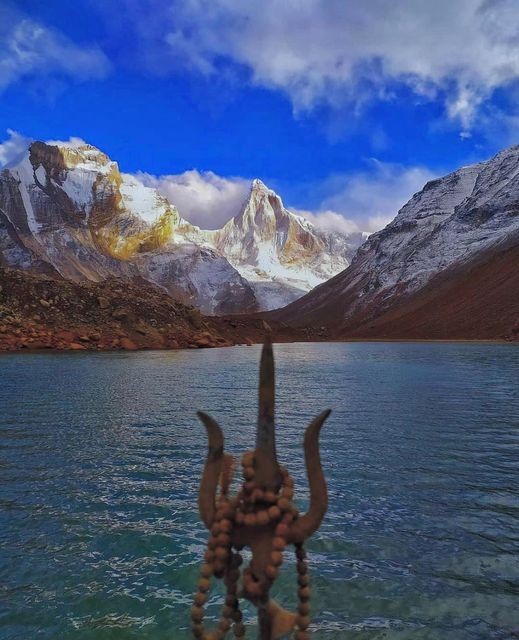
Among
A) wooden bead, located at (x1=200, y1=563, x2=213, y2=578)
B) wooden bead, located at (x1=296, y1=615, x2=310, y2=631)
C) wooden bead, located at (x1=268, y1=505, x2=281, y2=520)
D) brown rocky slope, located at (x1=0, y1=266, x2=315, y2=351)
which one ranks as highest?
brown rocky slope, located at (x1=0, y1=266, x2=315, y2=351)

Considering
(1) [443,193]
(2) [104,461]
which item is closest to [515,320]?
(2) [104,461]

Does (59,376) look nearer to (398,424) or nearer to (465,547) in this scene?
(398,424)

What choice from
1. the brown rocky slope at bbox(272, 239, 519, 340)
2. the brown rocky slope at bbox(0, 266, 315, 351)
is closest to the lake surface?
the brown rocky slope at bbox(0, 266, 315, 351)

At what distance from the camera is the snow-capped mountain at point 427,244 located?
116125mm

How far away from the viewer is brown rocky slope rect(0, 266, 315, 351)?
4469 centimetres

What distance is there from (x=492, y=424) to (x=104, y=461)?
10.5 m

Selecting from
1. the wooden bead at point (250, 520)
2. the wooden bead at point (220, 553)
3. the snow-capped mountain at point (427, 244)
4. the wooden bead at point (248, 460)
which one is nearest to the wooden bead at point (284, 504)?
the wooden bead at point (250, 520)

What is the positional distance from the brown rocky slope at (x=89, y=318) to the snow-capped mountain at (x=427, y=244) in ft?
194

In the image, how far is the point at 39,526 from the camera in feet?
23.0

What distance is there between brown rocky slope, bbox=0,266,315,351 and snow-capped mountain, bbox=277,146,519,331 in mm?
59187

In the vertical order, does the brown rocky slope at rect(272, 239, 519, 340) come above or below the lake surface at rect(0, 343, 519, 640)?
above

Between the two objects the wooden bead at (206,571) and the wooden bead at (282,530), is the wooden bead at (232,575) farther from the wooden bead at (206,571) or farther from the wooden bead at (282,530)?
the wooden bead at (282,530)

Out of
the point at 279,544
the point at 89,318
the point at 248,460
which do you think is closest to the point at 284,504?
the point at 279,544

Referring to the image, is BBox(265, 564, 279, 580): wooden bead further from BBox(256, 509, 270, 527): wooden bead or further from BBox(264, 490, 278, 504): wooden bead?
BBox(264, 490, 278, 504): wooden bead
